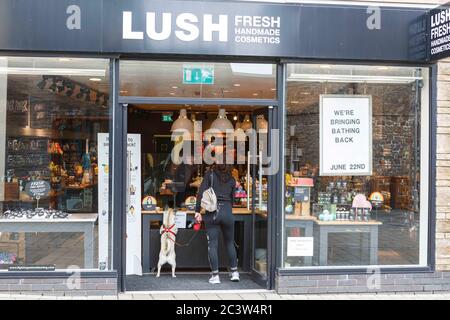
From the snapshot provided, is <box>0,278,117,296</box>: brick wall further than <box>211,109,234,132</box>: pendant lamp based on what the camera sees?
No

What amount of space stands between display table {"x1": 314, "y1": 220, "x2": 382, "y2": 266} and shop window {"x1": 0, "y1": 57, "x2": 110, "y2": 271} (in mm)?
2781

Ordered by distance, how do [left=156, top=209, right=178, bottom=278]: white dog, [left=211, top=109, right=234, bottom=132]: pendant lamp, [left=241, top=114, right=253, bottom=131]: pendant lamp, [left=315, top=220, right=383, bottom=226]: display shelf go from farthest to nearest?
[left=241, top=114, right=253, bottom=131]: pendant lamp
[left=211, top=109, right=234, bottom=132]: pendant lamp
[left=156, top=209, right=178, bottom=278]: white dog
[left=315, top=220, right=383, bottom=226]: display shelf

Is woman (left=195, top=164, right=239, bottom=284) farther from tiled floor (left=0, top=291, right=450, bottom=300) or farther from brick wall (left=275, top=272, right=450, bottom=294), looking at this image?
brick wall (left=275, top=272, right=450, bottom=294)

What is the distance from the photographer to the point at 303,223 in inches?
280

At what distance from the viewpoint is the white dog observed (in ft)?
25.2

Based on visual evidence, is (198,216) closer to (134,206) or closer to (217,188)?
(217,188)

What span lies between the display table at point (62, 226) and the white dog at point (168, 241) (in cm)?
117

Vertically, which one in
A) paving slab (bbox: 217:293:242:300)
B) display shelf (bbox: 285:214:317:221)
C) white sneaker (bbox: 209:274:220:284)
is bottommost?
paving slab (bbox: 217:293:242:300)

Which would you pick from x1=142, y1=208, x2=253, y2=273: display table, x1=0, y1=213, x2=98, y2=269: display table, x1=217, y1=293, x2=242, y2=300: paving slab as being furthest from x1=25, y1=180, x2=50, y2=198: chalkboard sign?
x1=217, y1=293, x2=242, y2=300: paving slab

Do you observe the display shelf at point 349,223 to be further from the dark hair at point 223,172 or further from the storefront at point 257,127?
the dark hair at point 223,172

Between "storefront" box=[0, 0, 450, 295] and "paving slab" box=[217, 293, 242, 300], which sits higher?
"storefront" box=[0, 0, 450, 295]

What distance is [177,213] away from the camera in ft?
26.8

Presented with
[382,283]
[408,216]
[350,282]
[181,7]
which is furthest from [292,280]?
[181,7]

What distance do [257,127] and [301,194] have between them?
45.8 inches
